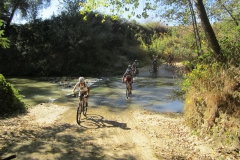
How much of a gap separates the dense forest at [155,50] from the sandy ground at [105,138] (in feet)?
2.26

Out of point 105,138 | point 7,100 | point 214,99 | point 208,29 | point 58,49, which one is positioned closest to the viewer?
point 214,99

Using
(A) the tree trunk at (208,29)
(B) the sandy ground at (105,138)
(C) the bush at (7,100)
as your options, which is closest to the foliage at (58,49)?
(C) the bush at (7,100)

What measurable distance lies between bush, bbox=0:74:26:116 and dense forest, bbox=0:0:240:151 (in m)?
2.60

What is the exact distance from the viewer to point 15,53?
3169 cm

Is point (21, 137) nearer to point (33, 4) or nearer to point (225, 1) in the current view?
point (225, 1)

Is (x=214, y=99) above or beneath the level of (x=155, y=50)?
beneath

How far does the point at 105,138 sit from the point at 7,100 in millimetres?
6581

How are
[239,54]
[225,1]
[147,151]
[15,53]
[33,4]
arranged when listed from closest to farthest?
[147,151] < [239,54] < [225,1] < [15,53] < [33,4]

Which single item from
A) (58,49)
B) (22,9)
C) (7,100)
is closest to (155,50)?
(58,49)

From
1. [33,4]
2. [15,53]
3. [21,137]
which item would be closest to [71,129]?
[21,137]

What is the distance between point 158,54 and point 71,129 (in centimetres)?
3258

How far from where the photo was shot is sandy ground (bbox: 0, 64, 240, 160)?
257 inches

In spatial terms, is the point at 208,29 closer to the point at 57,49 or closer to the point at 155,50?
the point at 57,49

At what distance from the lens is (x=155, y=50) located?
39812 mm
